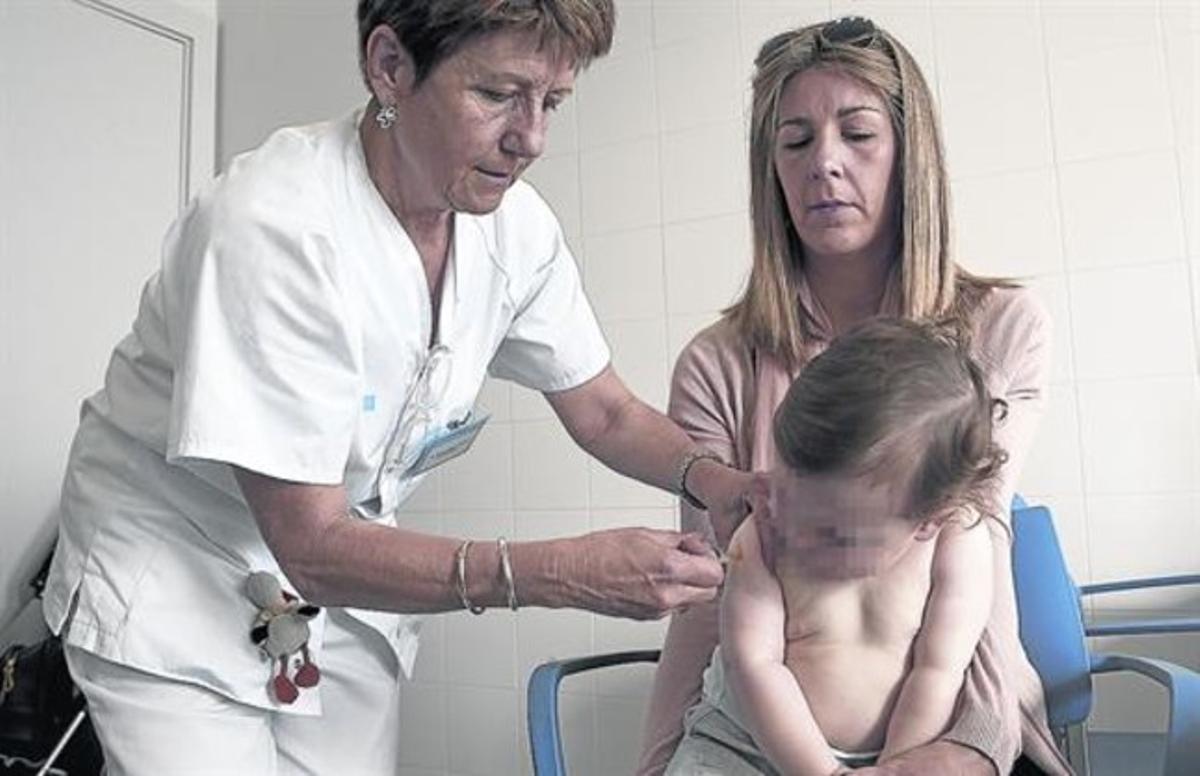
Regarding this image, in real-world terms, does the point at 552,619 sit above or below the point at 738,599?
below

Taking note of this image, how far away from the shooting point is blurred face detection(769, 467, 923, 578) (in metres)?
0.95

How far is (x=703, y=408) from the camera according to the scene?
1.32 m

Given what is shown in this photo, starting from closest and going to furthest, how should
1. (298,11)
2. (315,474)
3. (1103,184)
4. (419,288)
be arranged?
(315,474) < (419,288) < (1103,184) < (298,11)

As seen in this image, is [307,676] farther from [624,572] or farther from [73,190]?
[73,190]

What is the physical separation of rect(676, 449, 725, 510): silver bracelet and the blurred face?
204mm

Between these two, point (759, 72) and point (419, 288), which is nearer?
point (419, 288)

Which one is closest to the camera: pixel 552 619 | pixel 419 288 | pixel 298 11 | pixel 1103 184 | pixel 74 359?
pixel 419 288

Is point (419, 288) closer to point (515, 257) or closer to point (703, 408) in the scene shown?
point (515, 257)

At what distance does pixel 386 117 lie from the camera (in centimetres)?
112

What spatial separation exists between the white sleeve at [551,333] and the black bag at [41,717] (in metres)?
1.23

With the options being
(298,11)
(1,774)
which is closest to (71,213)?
(298,11)

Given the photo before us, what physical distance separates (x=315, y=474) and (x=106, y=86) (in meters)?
2.29

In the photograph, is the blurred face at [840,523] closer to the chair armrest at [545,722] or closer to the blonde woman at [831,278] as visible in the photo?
the blonde woman at [831,278]

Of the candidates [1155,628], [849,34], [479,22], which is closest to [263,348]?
[479,22]
